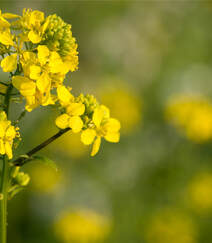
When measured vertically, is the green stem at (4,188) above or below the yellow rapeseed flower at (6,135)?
below

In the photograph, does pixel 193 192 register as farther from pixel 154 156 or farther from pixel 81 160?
pixel 81 160

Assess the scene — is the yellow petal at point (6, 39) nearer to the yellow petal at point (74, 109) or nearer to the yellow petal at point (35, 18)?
the yellow petal at point (35, 18)

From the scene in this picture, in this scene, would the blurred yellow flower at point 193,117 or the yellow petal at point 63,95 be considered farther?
the blurred yellow flower at point 193,117

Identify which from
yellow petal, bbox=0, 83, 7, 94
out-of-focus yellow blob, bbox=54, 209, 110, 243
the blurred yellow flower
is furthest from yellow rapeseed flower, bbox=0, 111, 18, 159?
the blurred yellow flower

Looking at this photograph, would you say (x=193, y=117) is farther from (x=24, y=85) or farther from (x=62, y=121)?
(x=24, y=85)

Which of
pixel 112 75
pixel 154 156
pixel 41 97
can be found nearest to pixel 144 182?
pixel 154 156

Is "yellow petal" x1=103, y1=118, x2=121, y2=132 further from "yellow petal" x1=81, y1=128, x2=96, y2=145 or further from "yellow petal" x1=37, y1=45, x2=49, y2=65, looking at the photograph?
"yellow petal" x1=37, y1=45, x2=49, y2=65

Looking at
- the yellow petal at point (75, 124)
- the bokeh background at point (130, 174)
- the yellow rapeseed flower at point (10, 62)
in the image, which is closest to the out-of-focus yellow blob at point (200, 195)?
the bokeh background at point (130, 174)

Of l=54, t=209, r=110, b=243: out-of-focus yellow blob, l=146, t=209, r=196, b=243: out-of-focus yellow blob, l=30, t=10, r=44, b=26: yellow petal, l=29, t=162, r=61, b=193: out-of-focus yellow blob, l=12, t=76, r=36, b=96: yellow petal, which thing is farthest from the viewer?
l=29, t=162, r=61, b=193: out-of-focus yellow blob
